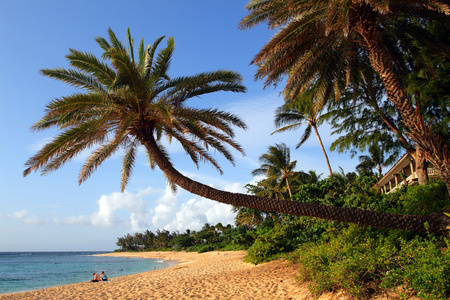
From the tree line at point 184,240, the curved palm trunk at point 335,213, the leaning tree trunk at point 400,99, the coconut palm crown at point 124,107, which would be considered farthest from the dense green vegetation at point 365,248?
the tree line at point 184,240

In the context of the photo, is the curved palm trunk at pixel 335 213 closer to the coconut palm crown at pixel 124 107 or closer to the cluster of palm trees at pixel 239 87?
the cluster of palm trees at pixel 239 87

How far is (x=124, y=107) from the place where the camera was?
29.8 ft

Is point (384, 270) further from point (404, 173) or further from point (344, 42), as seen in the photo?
point (404, 173)

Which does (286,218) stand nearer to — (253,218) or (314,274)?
(314,274)

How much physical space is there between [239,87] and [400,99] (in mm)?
4767

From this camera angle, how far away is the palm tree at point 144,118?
296 inches

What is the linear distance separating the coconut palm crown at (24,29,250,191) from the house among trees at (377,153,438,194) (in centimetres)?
1098

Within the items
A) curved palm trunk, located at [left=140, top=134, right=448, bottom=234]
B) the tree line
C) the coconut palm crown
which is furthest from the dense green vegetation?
the tree line

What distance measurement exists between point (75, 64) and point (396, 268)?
951 centimetres

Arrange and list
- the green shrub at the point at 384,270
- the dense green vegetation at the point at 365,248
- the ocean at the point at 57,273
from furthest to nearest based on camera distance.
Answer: the ocean at the point at 57,273 < the dense green vegetation at the point at 365,248 < the green shrub at the point at 384,270

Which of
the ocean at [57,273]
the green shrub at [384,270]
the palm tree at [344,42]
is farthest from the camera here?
the ocean at [57,273]

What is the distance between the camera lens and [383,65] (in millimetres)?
8242

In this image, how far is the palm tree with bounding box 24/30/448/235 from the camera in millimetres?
7512

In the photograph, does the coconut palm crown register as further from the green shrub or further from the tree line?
the tree line
